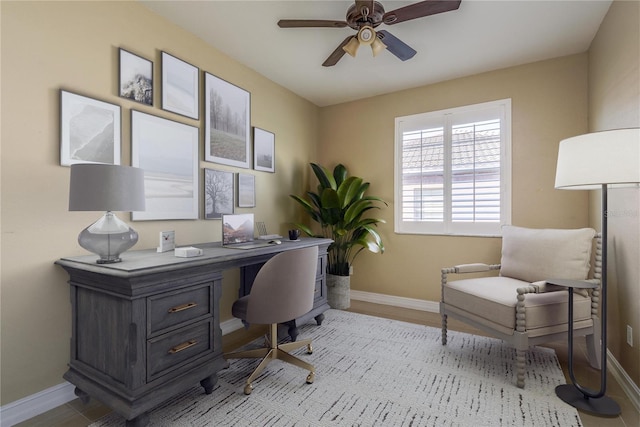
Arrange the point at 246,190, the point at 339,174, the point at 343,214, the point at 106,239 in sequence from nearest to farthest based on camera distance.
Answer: the point at 106,239 < the point at 246,190 < the point at 343,214 < the point at 339,174

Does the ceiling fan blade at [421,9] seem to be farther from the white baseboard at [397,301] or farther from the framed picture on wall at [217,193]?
the white baseboard at [397,301]

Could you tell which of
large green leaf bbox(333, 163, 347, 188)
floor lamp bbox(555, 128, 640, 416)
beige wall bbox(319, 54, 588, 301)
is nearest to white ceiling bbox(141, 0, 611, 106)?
beige wall bbox(319, 54, 588, 301)

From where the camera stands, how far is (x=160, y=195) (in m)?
2.41

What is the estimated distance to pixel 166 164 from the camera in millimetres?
2461

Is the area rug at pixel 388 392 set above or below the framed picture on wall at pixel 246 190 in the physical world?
below

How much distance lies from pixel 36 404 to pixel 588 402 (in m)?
3.22

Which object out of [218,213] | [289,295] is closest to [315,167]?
[218,213]

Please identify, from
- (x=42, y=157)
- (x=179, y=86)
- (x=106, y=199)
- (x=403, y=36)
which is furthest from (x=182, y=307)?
(x=403, y=36)

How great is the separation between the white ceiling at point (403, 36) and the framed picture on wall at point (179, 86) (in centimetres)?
33

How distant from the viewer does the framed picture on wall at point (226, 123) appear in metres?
2.82

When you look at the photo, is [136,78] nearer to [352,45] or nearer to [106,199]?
[106,199]

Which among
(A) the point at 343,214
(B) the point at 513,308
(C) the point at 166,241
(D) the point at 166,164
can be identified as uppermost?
(D) the point at 166,164

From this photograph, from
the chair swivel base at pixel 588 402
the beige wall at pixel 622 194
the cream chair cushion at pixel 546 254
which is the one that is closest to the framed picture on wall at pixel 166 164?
the cream chair cushion at pixel 546 254

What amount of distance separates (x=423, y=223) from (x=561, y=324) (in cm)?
177
